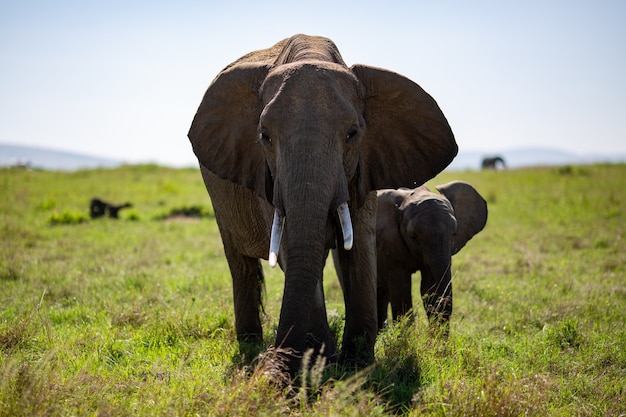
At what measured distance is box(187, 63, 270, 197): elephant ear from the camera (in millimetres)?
5727

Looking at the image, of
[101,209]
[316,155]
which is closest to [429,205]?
[316,155]

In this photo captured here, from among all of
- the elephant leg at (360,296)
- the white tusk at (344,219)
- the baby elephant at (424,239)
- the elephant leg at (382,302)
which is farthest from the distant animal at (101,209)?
the white tusk at (344,219)

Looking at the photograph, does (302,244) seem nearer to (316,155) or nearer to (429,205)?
(316,155)

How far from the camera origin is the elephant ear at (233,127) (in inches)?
225

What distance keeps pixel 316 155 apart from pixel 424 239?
2.60m

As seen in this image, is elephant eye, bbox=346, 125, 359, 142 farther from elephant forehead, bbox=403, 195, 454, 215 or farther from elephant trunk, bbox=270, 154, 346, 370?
elephant forehead, bbox=403, 195, 454, 215

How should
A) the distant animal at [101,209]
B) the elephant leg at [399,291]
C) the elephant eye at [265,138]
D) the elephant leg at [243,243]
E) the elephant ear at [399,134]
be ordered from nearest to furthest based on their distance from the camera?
the elephant eye at [265,138] < the elephant ear at [399,134] < the elephant leg at [243,243] < the elephant leg at [399,291] < the distant animal at [101,209]

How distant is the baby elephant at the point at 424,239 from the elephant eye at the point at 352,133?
1.81 meters

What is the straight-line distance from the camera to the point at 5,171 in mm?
29891

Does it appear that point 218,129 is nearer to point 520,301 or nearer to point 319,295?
point 319,295

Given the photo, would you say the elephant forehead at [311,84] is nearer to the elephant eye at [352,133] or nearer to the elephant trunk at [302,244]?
the elephant eye at [352,133]

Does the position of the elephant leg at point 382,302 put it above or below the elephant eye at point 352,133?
below

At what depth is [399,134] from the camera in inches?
233

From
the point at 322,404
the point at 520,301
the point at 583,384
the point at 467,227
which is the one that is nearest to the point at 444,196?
the point at 467,227
